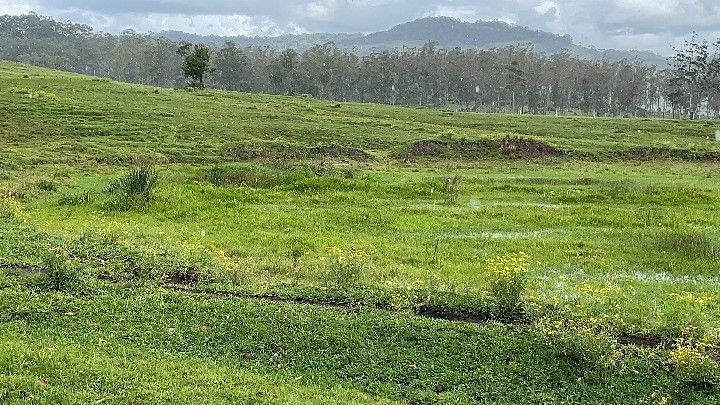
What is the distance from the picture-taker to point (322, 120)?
200 ft

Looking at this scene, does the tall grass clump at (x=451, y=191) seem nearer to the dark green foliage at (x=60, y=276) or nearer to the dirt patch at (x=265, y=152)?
the dirt patch at (x=265, y=152)

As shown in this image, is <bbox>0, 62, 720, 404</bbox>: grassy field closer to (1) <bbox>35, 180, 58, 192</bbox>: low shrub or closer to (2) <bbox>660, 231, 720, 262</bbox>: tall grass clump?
(2) <bbox>660, 231, 720, 262</bbox>: tall grass clump

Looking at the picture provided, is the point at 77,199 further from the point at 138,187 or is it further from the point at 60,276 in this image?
the point at 60,276

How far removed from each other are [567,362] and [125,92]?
62.5 meters

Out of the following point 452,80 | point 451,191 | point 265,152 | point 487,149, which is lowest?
point 451,191

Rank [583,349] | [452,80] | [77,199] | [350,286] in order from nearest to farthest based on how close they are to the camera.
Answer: [583,349] → [350,286] → [77,199] → [452,80]

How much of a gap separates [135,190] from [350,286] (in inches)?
549

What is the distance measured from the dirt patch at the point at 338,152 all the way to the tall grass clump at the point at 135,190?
68.6 ft

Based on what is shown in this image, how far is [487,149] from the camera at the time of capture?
50125mm

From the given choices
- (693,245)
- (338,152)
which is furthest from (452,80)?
(693,245)

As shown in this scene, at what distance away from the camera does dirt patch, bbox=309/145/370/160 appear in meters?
46.2

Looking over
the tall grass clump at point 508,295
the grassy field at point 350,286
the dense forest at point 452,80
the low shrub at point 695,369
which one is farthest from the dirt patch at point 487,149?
the dense forest at point 452,80

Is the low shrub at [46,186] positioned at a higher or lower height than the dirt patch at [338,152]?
lower

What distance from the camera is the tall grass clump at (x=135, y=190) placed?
2425cm
